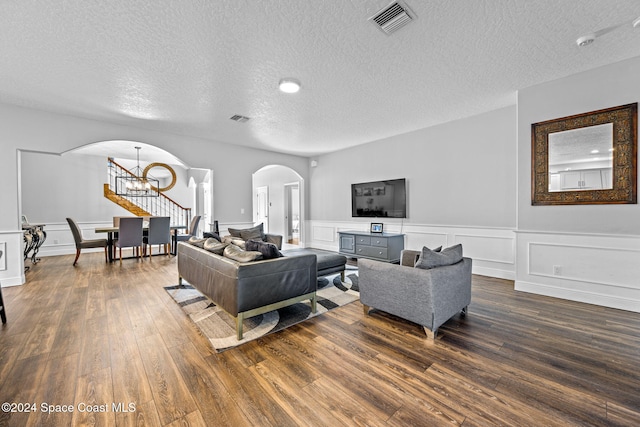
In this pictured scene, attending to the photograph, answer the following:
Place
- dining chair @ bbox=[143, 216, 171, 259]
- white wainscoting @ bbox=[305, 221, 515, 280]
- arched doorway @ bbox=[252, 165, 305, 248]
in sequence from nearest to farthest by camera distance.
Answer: white wainscoting @ bbox=[305, 221, 515, 280] < dining chair @ bbox=[143, 216, 171, 259] < arched doorway @ bbox=[252, 165, 305, 248]

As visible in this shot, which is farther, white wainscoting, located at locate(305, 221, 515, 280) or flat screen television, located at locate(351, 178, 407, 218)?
flat screen television, located at locate(351, 178, 407, 218)

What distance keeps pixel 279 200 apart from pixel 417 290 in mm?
7154

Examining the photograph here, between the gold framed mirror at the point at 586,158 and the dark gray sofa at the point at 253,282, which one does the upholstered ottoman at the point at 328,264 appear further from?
the gold framed mirror at the point at 586,158

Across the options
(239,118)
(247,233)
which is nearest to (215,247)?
(247,233)

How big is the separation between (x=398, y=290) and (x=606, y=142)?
116 inches

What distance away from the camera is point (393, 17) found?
6.75 ft

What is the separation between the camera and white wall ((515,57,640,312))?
2816 millimetres

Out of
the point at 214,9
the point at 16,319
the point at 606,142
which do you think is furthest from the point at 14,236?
the point at 606,142

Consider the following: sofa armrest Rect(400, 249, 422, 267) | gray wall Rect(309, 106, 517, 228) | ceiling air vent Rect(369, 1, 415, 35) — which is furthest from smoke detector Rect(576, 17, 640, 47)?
sofa armrest Rect(400, 249, 422, 267)

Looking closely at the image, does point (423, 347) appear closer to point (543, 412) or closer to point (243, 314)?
point (543, 412)

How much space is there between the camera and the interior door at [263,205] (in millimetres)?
9539

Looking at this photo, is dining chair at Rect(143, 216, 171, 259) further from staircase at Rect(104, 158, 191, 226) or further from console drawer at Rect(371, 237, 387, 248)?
console drawer at Rect(371, 237, 387, 248)

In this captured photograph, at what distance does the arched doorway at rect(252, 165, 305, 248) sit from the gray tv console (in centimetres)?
296

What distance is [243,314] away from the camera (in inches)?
90.3
